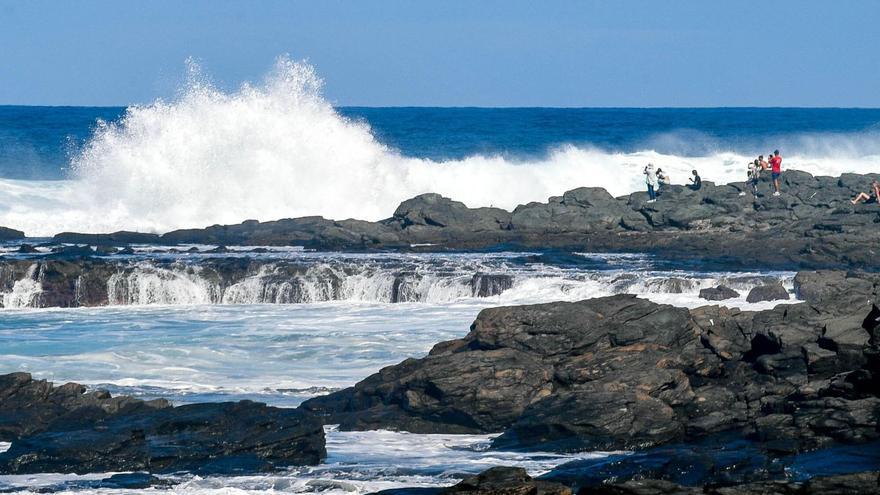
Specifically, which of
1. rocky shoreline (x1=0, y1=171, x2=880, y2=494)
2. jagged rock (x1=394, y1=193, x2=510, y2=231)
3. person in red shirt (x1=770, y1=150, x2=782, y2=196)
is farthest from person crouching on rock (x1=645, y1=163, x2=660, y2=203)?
rocky shoreline (x1=0, y1=171, x2=880, y2=494)

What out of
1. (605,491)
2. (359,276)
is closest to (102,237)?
A: (359,276)

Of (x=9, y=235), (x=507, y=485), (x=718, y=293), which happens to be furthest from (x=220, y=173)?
(x=507, y=485)

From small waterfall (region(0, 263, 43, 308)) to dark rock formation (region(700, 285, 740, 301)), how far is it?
41.2 ft

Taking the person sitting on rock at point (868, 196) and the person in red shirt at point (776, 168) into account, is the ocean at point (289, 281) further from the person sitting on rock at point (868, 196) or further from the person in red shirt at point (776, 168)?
the person in red shirt at point (776, 168)

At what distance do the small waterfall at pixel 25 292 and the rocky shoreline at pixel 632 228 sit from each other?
585 cm

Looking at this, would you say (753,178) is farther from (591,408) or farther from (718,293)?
(591,408)

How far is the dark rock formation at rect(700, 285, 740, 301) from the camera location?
25.1 metres

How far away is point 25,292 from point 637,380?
16014 mm

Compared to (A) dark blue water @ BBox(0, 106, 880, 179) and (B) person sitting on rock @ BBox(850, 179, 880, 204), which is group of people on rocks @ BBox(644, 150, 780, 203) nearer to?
(B) person sitting on rock @ BBox(850, 179, 880, 204)

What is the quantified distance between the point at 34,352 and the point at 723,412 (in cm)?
1110

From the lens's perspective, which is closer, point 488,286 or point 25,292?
point 488,286

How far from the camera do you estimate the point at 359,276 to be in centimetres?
2769

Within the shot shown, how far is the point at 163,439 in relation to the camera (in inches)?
525

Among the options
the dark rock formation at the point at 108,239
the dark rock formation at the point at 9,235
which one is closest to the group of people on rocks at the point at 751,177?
the dark rock formation at the point at 108,239
